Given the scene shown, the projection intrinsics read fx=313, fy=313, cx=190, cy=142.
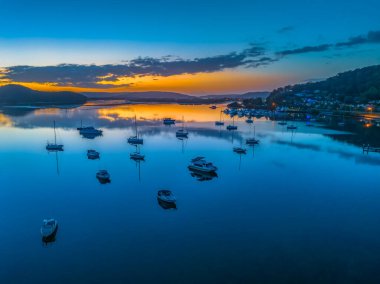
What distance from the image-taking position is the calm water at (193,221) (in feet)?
52.3

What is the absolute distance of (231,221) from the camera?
2181 centimetres

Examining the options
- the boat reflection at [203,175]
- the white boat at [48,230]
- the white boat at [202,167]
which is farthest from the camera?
the white boat at [202,167]

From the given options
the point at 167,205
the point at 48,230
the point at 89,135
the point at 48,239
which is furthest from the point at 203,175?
the point at 89,135

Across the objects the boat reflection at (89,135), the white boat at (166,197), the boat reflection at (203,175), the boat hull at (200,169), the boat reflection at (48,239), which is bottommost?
the boat reflection at (89,135)

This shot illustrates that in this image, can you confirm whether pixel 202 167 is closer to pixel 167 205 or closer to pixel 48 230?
pixel 167 205

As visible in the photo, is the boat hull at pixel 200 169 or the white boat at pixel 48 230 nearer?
the white boat at pixel 48 230

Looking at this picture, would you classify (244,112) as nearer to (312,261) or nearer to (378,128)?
(378,128)

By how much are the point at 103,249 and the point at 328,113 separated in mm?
116834

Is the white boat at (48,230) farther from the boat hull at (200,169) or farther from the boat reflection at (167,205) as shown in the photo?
the boat hull at (200,169)

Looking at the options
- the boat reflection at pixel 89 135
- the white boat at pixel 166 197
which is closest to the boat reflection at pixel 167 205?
the white boat at pixel 166 197

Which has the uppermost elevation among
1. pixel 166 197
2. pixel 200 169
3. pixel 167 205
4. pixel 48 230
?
pixel 166 197

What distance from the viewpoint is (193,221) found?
2178 centimetres

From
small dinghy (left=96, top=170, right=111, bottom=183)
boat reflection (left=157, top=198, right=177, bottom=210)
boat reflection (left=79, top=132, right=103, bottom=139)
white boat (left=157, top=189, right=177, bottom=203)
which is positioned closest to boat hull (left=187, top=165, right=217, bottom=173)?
small dinghy (left=96, top=170, right=111, bottom=183)

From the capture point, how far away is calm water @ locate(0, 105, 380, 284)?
627 inches
